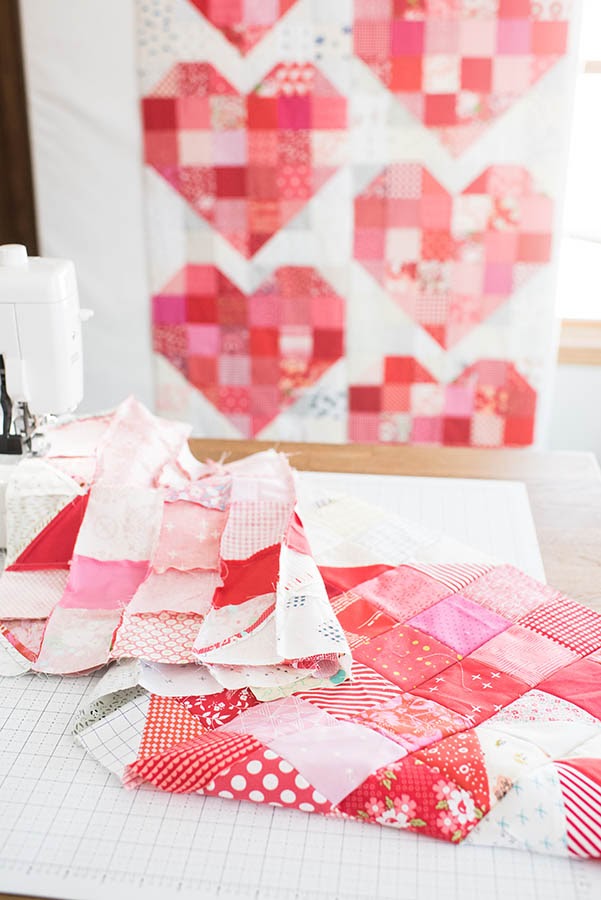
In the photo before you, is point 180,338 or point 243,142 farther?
point 180,338

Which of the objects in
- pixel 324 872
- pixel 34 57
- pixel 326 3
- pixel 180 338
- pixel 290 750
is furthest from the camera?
pixel 180 338

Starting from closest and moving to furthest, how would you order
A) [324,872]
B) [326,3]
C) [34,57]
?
[324,872] → [326,3] → [34,57]

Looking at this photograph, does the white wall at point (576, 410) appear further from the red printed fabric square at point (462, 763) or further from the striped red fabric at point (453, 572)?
the red printed fabric square at point (462, 763)

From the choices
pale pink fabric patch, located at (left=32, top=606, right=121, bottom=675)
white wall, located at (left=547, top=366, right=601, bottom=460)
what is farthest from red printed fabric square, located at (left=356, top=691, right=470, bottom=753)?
white wall, located at (left=547, top=366, right=601, bottom=460)

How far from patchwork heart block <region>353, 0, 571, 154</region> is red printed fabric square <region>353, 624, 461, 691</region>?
5.39ft

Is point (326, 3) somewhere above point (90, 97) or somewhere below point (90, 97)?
above

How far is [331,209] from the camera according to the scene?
8.60ft

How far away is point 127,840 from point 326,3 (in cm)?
210

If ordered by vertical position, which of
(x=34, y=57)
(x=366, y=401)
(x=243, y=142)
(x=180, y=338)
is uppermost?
(x=34, y=57)

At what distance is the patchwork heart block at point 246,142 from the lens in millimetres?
2545

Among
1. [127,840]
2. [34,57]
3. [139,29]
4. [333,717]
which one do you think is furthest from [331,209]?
[127,840]

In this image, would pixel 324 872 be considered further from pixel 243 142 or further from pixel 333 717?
pixel 243 142

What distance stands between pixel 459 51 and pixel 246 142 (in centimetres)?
57

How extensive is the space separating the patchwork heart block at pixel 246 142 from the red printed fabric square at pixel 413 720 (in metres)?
1.75
